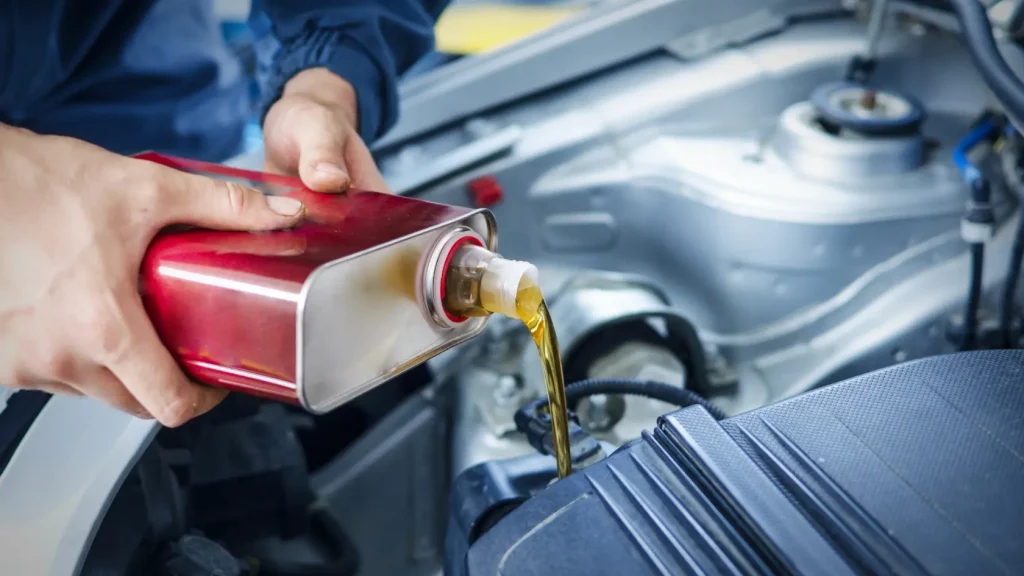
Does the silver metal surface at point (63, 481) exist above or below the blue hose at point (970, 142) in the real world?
below

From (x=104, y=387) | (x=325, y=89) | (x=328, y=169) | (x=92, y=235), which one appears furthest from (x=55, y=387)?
(x=325, y=89)

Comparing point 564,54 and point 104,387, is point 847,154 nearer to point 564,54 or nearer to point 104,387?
point 564,54

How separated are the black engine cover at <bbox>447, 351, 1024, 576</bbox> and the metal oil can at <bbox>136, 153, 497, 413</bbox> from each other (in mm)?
140

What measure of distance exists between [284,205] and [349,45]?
0.48 m

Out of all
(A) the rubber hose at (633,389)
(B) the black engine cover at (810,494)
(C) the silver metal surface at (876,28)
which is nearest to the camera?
(B) the black engine cover at (810,494)

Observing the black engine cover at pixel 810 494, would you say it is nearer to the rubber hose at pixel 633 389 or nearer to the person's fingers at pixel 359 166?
the rubber hose at pixel 633 389

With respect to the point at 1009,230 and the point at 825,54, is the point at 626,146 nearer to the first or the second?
the point at 825,54

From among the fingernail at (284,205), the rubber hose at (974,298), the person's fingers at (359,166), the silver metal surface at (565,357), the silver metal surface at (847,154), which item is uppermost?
the fingernail at (284,205)

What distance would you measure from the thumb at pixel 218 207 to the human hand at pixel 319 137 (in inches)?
3.4

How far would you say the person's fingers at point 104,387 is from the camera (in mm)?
561

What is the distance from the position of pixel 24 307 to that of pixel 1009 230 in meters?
1.02

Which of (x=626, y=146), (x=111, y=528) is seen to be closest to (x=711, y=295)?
(x=626, y=146)

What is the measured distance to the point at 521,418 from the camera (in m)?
0.69

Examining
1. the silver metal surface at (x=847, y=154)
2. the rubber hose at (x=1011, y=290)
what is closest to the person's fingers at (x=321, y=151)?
the silver metal surface at (x=847, y=154)
